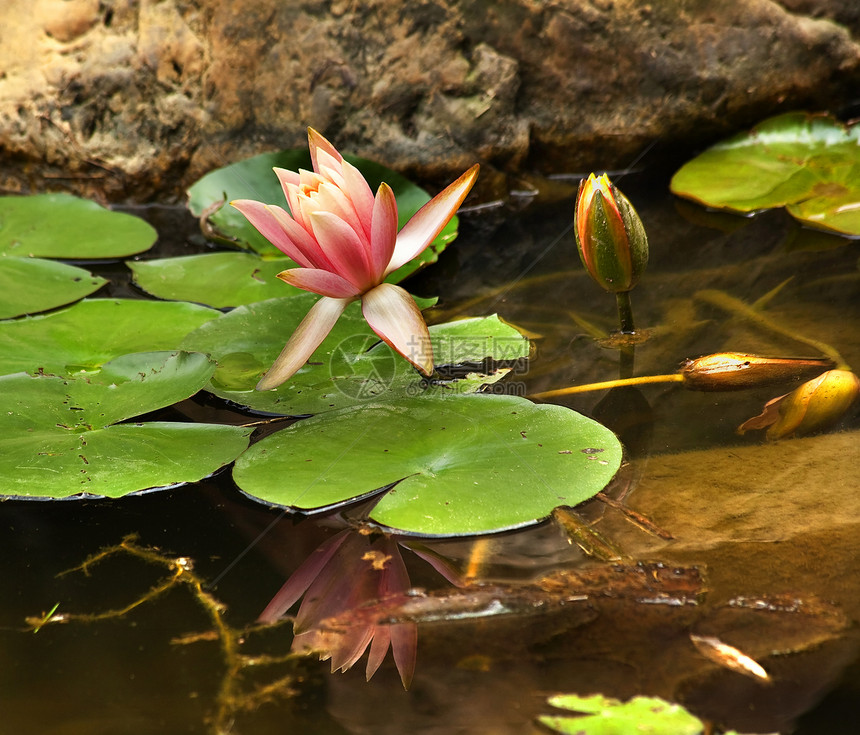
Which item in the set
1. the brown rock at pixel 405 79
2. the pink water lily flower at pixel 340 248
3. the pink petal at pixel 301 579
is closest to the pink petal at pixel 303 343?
the pink water lily flower at pixel 340 248

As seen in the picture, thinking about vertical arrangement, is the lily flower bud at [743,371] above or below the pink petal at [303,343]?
below

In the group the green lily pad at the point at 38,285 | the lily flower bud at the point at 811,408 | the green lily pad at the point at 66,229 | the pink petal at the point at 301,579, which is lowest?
the pink petal at the point at 301,579

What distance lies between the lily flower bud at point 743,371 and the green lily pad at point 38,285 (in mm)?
1411

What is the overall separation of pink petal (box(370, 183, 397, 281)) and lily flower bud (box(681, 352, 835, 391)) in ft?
2.06

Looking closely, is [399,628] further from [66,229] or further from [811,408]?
[66,229]

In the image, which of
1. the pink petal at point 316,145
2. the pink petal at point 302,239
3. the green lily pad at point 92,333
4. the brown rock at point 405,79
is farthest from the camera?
the brown rock at point 405,79

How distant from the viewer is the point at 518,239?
7.09ft

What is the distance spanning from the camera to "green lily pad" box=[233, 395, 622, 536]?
1.13m

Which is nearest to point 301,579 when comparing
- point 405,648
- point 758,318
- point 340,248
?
point 405,648

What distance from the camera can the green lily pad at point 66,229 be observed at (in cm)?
201

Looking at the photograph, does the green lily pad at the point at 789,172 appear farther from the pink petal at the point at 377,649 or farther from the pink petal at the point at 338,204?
the pink petal at the point at 377,649

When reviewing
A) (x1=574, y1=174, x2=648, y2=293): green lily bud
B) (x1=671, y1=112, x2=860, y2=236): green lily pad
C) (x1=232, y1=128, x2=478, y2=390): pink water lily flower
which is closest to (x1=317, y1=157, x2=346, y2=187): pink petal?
(x1=232, y1=128, x2=478, y2=390): pink water lily flower

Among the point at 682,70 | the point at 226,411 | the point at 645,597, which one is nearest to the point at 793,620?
the point at 645,597

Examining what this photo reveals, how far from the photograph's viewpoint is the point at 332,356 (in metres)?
1.52
